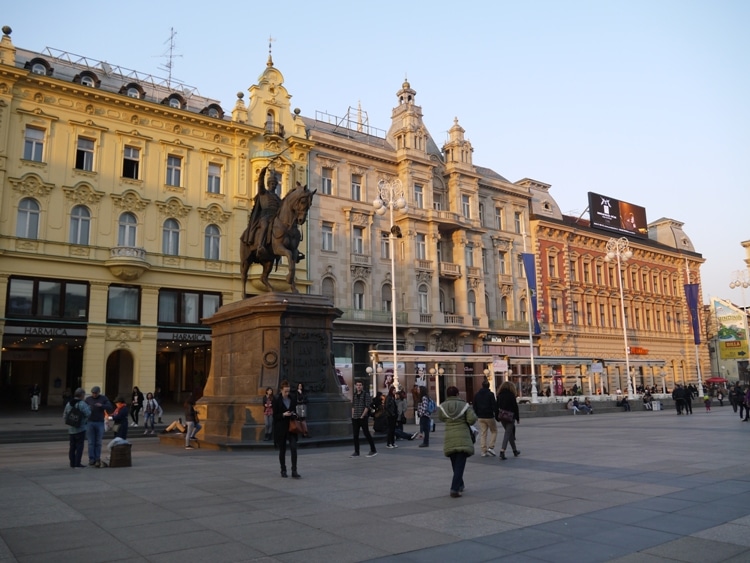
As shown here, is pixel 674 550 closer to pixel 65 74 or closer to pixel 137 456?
pixel 137 456

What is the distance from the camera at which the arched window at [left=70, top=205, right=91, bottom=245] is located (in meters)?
34.5

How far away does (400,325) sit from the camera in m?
45.2

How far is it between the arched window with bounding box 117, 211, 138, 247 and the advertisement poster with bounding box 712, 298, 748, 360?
67.4 m

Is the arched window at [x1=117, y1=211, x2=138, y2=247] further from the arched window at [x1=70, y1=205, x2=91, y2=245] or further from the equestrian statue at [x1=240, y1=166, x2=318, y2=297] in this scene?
the equestrian statue at [x1=240, y1=166, x2=318, y2=297]

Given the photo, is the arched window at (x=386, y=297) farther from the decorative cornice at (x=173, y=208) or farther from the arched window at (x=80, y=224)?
the arched window at (x=80, y=224)

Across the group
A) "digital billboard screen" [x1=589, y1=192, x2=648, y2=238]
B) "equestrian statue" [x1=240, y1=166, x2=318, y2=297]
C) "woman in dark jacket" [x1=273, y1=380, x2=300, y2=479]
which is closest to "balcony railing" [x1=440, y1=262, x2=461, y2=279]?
"digital billboard screen" [x1=589, y1=192, x2=648, y2=238]

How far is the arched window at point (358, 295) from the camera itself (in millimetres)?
45094

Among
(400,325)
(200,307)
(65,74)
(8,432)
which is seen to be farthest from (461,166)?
(8,432)

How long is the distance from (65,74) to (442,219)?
2741 cm

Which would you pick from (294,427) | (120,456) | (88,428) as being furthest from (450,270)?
(294,427)

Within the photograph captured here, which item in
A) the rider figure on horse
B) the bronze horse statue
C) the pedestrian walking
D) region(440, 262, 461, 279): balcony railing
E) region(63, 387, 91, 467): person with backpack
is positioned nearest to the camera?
the pedestrian walking

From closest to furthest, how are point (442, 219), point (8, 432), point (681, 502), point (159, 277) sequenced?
point (681, 502), point (8, 432), point (159, 277), point (442, 219)

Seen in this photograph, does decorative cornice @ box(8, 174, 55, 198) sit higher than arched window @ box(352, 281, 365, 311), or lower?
higher

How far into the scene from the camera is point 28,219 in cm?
3331
